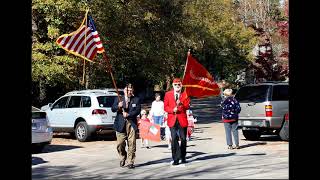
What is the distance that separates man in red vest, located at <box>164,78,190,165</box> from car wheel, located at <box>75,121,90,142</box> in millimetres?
6408

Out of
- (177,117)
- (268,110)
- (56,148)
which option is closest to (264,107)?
(268,110)

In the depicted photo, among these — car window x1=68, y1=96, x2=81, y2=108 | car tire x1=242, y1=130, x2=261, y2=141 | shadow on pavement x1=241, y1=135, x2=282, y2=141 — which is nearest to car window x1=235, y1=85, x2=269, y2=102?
car tire x1=242, y1=130, x2=261, y2=141

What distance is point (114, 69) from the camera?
2466 cm

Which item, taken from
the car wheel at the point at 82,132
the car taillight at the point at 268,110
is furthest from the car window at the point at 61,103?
the car taillight at the point at 268,110

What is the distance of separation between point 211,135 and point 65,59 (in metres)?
6.26

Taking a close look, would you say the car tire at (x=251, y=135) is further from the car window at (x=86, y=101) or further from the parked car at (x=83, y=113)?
the car window at (x=86, y=101)

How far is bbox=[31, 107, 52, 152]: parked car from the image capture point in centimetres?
1448

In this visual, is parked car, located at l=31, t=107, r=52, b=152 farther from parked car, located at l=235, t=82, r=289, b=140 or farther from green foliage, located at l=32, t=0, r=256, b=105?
parked car, located at l=235, t=82, r=289, b=140

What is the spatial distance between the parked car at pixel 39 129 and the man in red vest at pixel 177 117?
14.3ft

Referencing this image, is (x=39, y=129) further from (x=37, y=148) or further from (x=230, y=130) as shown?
(x=230, y=130)
